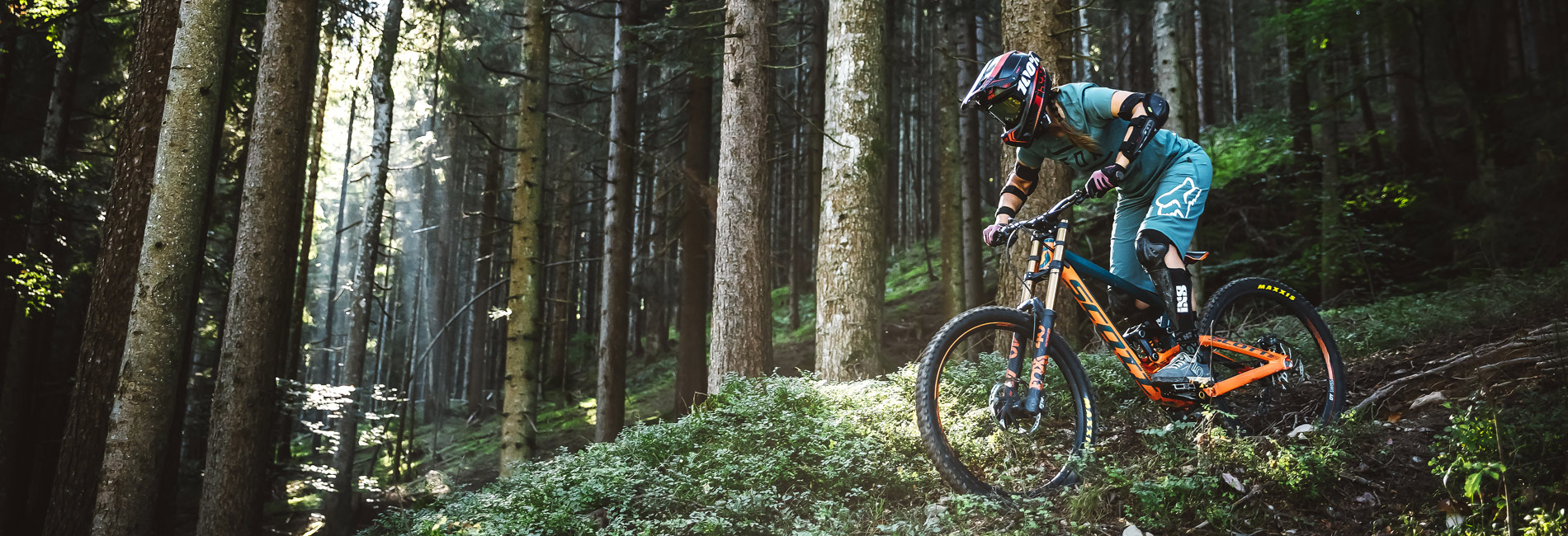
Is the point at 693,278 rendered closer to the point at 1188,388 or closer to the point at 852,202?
the point at 852,202

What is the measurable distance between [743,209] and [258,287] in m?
4.72

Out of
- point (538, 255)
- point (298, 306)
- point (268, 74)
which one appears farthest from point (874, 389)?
point (298, 306)

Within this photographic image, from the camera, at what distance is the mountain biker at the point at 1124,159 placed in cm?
386

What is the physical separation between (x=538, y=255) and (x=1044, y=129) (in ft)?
28.8

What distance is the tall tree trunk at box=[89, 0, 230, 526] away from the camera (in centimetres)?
635

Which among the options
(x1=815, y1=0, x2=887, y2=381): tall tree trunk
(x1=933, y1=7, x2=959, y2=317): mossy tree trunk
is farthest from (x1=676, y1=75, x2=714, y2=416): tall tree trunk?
(x1=815, y1=0, x2=887, y2=381): tall tree trunk

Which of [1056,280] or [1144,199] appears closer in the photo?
[1056,280]

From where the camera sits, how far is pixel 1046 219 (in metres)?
3.88

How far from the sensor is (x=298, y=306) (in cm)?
1911

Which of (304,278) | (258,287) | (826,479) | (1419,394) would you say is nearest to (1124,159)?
(826,479)

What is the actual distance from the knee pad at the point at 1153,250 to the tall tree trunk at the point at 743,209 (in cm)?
448

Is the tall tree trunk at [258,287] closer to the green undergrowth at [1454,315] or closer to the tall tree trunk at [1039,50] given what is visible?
the tall tree trunk at [1039,50]

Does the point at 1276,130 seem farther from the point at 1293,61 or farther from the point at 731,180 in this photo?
the point at 731,180

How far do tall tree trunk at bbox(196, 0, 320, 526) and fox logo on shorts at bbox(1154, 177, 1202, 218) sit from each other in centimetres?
750
